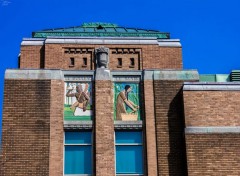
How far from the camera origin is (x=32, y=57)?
26484 mm

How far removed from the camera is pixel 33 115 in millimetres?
23781

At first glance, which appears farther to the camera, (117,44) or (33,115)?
A: (117,44)

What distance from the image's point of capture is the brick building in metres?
23.0

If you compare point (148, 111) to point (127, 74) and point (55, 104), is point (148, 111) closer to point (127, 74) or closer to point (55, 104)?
point (127, 74)

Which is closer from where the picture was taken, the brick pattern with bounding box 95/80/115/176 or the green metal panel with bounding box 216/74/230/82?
the brick pattern with bounding box 95/80/115/176

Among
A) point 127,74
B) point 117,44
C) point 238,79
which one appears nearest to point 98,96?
point 127,74

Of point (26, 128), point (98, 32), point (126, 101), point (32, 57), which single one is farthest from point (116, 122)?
point (98, 32)

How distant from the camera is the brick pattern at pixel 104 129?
2330 centimetres

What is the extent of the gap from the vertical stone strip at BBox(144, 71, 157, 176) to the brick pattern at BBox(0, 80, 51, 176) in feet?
12.6

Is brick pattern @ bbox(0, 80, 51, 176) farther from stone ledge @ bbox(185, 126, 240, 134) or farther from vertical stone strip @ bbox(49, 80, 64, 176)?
stone ledge @ bbox(185, 126, 240, 134)

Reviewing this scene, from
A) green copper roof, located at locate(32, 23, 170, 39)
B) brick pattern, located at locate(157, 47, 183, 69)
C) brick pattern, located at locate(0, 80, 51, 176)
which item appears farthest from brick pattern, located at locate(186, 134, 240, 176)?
green copper roof, located at locate(32, 23, 170, 39)

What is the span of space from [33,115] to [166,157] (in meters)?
5.36

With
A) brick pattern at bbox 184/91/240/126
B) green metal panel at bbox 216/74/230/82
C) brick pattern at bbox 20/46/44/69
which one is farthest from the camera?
green metal panel at bbox 216/74/230/82

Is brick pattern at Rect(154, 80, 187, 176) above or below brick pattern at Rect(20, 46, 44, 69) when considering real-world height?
below
